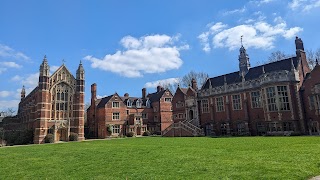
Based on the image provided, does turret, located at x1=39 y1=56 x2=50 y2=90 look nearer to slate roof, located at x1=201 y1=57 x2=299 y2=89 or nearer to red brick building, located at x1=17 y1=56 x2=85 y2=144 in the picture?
red brick building, located at x1=17 y1=56 x2=85 y2=144

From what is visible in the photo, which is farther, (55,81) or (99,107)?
(99,107)

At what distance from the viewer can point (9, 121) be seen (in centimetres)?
6525

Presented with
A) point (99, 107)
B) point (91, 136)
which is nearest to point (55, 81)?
point (99, 107)

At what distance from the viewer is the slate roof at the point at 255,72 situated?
120 ft

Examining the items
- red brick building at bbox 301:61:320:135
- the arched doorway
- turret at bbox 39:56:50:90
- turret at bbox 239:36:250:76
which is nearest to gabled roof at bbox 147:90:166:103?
the arched doorway

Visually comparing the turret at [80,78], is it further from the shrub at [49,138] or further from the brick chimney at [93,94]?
the shrub at [49,138]

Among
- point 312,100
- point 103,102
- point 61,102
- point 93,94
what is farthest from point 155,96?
point 312,100

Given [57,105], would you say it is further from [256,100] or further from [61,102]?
[256,100]

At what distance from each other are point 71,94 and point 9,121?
24.0 m

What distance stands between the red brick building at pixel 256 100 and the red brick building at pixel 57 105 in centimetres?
2115

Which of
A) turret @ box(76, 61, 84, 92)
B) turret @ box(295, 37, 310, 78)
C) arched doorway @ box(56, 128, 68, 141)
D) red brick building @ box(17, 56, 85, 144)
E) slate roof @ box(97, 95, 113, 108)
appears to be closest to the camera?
turret @ box(295, 37, 310, 78)

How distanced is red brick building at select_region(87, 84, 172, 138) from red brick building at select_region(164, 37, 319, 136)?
14097mm

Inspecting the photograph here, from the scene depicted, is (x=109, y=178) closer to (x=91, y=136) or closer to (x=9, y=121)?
(x=91, y=136)

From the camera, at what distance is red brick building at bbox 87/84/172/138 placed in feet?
190
